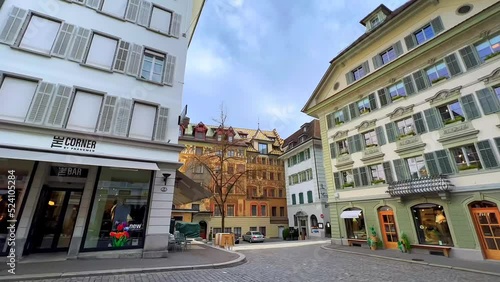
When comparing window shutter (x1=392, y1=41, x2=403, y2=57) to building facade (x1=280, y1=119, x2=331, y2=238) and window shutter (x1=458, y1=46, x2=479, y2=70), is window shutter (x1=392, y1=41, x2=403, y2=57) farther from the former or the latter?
building facade (x1=280, y1=119, x2=331, y2=238)

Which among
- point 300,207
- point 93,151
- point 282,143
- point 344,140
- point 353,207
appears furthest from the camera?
point 282,143

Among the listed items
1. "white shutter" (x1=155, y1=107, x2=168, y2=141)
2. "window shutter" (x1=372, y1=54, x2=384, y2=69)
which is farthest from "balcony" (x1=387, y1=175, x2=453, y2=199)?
"white shutter" (x1=155, y1=107, x2=168, y2=141)

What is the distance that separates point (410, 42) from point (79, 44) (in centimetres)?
2103

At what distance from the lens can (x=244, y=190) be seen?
117ft

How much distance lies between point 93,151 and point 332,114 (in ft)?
65.4

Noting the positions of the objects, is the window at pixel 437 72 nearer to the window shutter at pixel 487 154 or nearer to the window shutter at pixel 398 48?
the window shutter at pixel 398 48

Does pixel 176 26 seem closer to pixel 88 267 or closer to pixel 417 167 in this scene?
pixel 88 267

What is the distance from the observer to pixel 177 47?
44.0ft

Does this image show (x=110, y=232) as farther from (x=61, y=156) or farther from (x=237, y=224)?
(x=237, y=224)

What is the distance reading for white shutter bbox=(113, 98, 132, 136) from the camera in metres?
10.7

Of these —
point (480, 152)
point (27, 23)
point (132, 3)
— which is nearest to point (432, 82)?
point (480, 152)

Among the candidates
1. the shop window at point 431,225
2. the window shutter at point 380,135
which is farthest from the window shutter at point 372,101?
the shop window at point 431,225

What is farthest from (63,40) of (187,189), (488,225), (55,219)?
(488,225)

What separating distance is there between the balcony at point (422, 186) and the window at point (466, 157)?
118cm
